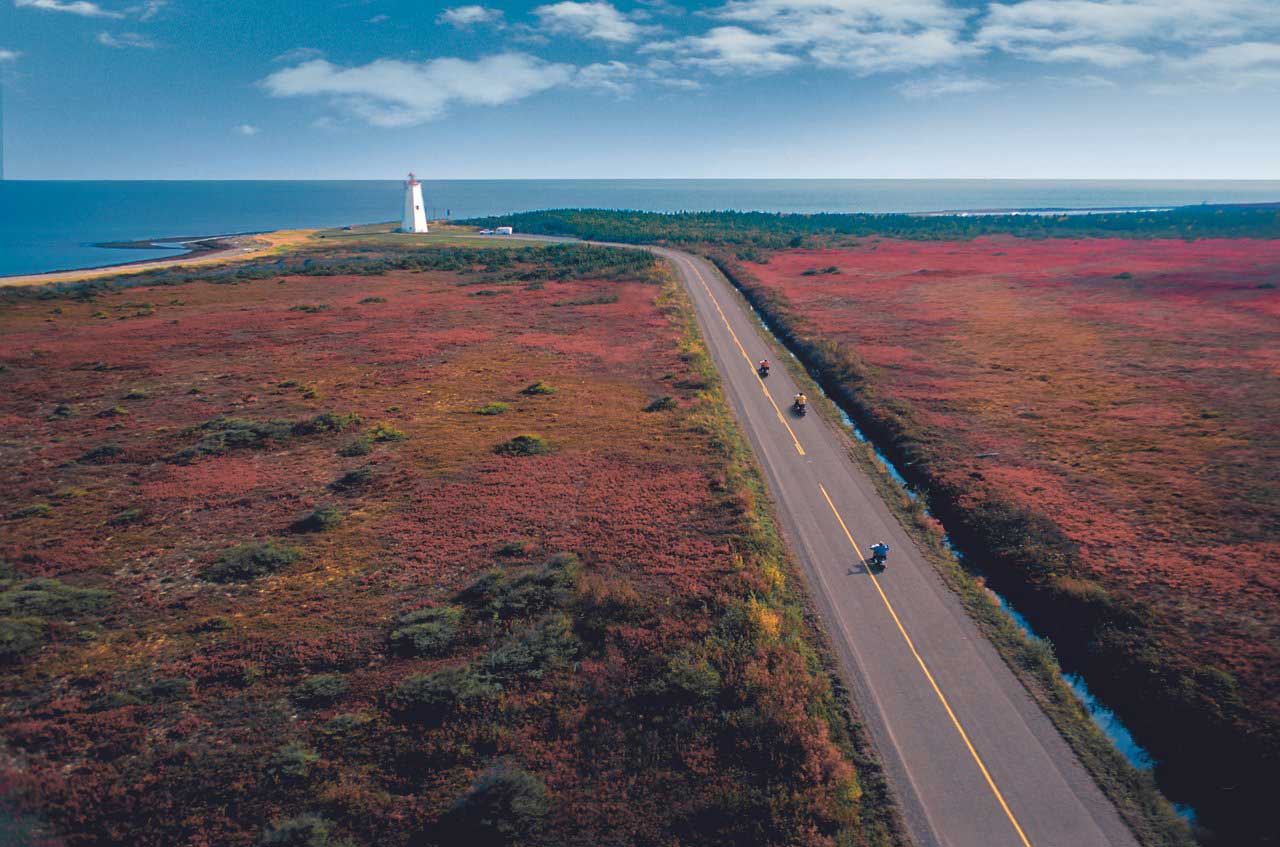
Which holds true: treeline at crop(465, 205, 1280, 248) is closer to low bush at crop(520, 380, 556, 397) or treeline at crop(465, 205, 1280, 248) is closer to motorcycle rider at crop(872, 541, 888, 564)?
low bush at crop(520, 380, 556, 397)

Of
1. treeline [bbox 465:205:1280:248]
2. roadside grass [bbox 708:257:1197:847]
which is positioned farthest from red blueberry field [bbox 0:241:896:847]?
treeline [bbox 465:205:1280:248]

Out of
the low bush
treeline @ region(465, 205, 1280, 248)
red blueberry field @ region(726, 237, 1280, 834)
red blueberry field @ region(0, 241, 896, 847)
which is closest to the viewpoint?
red blueberry field @ region(0, 241, 896, 847)

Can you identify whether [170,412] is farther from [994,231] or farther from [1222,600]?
[994,231]

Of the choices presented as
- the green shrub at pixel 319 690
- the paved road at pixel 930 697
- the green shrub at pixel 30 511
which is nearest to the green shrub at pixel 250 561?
the green shrub at pixel 319 690

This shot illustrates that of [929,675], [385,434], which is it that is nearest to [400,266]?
[385,434]

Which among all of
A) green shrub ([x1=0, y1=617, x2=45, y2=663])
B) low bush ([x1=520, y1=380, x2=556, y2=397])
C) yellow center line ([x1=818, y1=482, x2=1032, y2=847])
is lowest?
yellow center line ([x1=818, y1=482, x2=1032, y2=847])

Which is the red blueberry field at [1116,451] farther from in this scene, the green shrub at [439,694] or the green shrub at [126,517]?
the green shrub at [126,517]

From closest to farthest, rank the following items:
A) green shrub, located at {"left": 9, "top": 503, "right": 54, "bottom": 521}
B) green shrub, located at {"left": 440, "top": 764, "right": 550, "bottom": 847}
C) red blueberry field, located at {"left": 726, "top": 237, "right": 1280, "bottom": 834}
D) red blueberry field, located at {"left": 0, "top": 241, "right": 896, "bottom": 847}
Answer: green shrub, located at {"left": 440, "top": 764, "right": 550, "bottom": 847}, red blueberry field, located at {"left": 0, "top": 241, "right": 896, "bottom": 847}, red blueberry field, located at {"left": 726, "top": 237, "right": 1280, "bottom": 834}, green shrub, located at {"left": 9, "top": 503, "right": 54, "bottom": 521}
